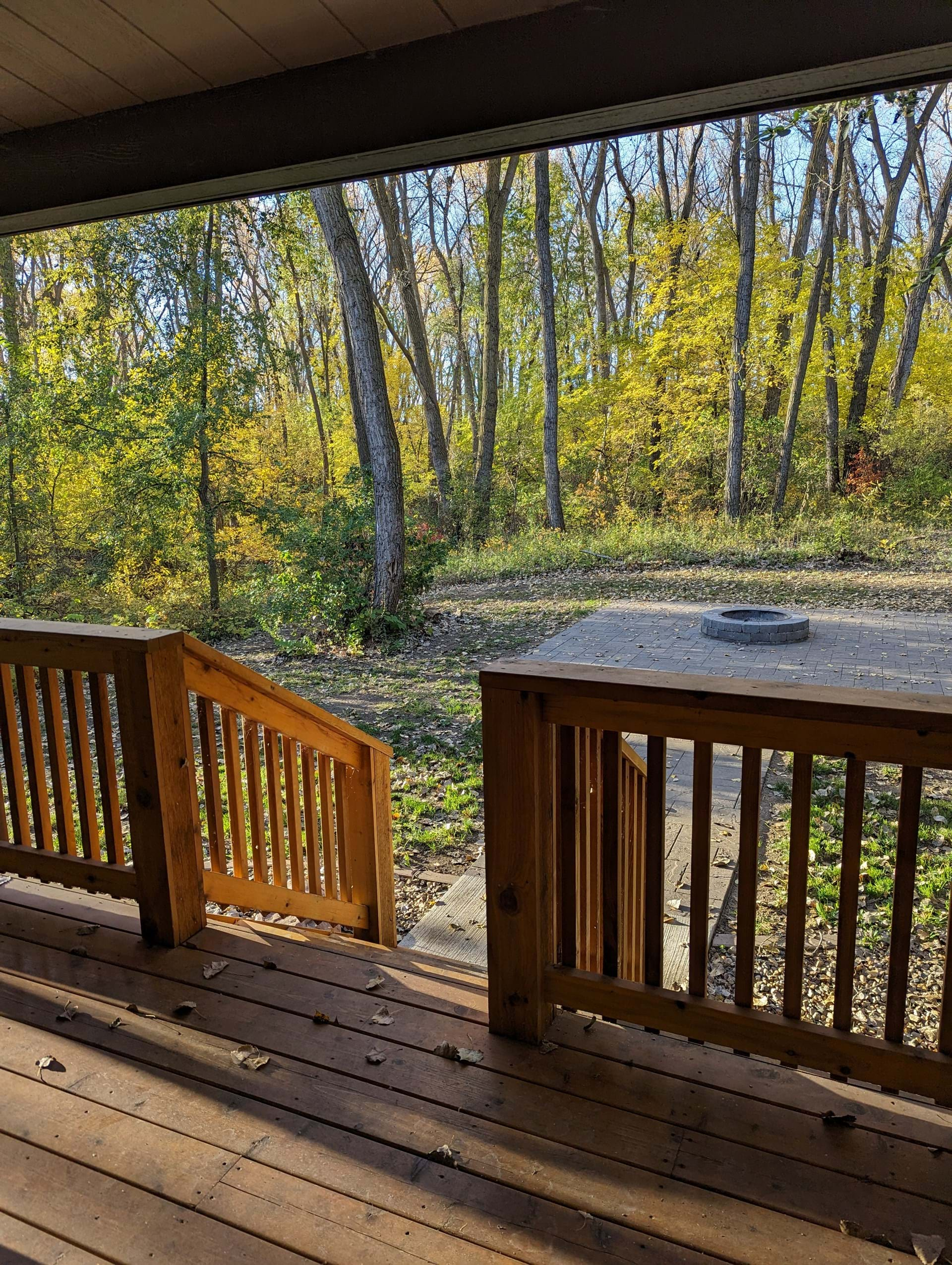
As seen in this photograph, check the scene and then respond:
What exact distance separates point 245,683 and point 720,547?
12.6 meters

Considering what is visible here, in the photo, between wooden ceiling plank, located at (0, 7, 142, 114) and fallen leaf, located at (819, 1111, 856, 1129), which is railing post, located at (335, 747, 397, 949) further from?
wooden ceiling plank, located at (0, 7, 142, 114)

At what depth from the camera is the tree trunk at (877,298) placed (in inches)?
661

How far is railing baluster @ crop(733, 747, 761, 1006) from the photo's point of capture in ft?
5.27

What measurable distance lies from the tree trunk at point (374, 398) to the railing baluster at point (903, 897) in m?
7.56

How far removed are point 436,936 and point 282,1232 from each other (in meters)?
1.91

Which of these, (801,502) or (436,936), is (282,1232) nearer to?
(436,936)

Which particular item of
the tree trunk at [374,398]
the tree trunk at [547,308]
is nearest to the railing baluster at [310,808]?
the tree trunk at [374,398]

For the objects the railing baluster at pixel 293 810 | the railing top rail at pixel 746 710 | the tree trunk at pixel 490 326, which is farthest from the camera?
the tree trunk at pixel 490 326

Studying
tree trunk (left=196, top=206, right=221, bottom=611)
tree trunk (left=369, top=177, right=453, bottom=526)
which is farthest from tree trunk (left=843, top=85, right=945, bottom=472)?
tree trunk (left=196, top=206, right=221, bottom=611)

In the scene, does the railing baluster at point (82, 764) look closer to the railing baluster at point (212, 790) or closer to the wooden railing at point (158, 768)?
the wooden railing at point (158, 768)

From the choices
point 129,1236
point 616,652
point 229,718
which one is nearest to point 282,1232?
point 129,1236

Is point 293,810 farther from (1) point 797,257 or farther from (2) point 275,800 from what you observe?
(1) point 797,257

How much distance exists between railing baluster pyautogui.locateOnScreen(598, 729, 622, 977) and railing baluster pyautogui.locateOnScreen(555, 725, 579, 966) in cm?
6

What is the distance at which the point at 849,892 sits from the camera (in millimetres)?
1574
